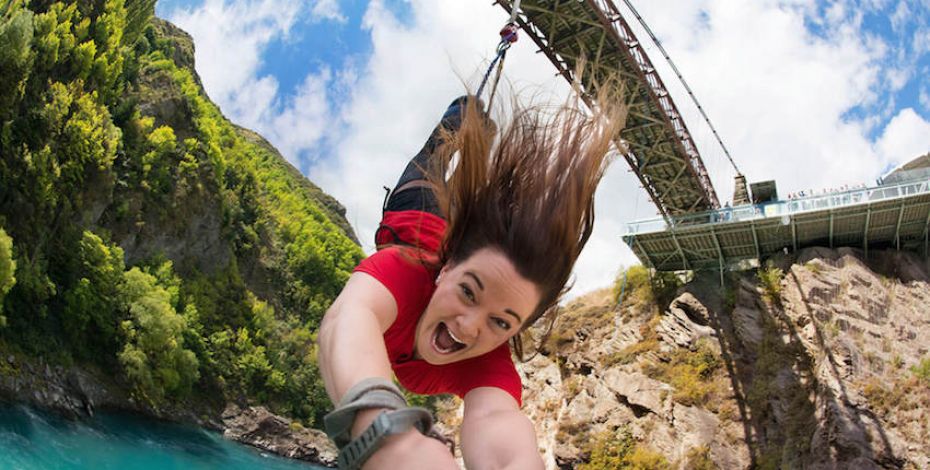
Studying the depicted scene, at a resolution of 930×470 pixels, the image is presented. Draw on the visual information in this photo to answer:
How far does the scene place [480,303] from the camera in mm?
1512

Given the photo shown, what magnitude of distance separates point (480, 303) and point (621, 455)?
611 inches

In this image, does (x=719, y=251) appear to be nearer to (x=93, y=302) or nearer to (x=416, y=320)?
(x=416, y=320)

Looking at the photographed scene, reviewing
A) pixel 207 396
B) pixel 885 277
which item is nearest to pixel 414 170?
pixel 885 277

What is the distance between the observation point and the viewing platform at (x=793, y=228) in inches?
655

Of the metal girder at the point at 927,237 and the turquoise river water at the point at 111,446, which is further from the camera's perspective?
the turquoise river water at the point at 111,446

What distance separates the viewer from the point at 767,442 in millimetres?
15062

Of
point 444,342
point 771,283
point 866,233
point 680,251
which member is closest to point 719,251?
point 680,251

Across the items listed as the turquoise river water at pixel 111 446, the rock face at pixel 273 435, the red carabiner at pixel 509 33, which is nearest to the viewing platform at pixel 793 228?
the red carabiner at pixel 509 33

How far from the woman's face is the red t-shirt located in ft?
0.32

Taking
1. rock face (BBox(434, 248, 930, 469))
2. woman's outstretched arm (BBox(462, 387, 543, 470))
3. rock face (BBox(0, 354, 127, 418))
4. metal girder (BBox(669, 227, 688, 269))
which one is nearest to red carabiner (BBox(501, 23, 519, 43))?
woman's outstretched arm (BBox(462, 387, 543, 470))

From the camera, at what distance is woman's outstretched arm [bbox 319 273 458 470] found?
94 cm

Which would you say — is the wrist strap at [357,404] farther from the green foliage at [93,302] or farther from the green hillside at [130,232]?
the green foliage at [93,302]

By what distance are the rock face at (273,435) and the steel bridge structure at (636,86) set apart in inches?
1056

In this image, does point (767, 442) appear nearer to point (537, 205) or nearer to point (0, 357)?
point (537, 205)
